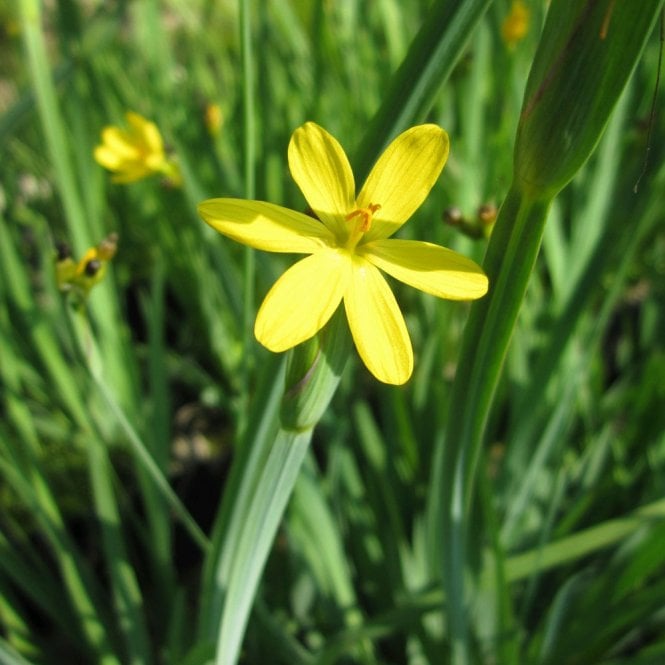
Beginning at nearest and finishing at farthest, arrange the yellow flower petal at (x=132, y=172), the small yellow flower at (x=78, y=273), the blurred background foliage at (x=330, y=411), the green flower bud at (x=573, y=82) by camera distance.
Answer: the green flower bud at (x=573, y=82)
the small yellow flower at (x=78, y=273)
the blurred background foliage at (x=330, y=411)
the yellow flower petal at (x=132, y=172)

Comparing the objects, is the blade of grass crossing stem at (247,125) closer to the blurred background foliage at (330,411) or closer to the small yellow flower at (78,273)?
the blurred background foliage at (330,411)

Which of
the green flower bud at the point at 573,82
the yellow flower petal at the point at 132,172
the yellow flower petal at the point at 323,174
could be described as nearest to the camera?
the green flower bud at the point at 573,82

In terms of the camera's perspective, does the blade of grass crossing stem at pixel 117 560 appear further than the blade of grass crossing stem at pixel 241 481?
Yes

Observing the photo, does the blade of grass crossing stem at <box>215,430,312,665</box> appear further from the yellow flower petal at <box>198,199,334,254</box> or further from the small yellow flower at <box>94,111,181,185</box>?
the small yellow flower at <box>94,111,181,185</box>

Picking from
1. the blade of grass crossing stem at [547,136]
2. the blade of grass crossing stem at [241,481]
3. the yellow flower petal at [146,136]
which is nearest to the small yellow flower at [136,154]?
the yellow flower petal at [146,136]

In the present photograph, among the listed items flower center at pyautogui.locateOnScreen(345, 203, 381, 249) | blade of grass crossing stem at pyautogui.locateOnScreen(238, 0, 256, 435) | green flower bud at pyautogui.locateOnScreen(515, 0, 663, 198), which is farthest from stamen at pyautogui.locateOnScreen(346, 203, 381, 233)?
blade of grass crossing stem at pyautogui.locateOnScreen(238, 0, 256, 435)

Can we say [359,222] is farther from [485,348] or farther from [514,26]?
[514,26]

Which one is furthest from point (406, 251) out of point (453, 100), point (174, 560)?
point (453, 100)
